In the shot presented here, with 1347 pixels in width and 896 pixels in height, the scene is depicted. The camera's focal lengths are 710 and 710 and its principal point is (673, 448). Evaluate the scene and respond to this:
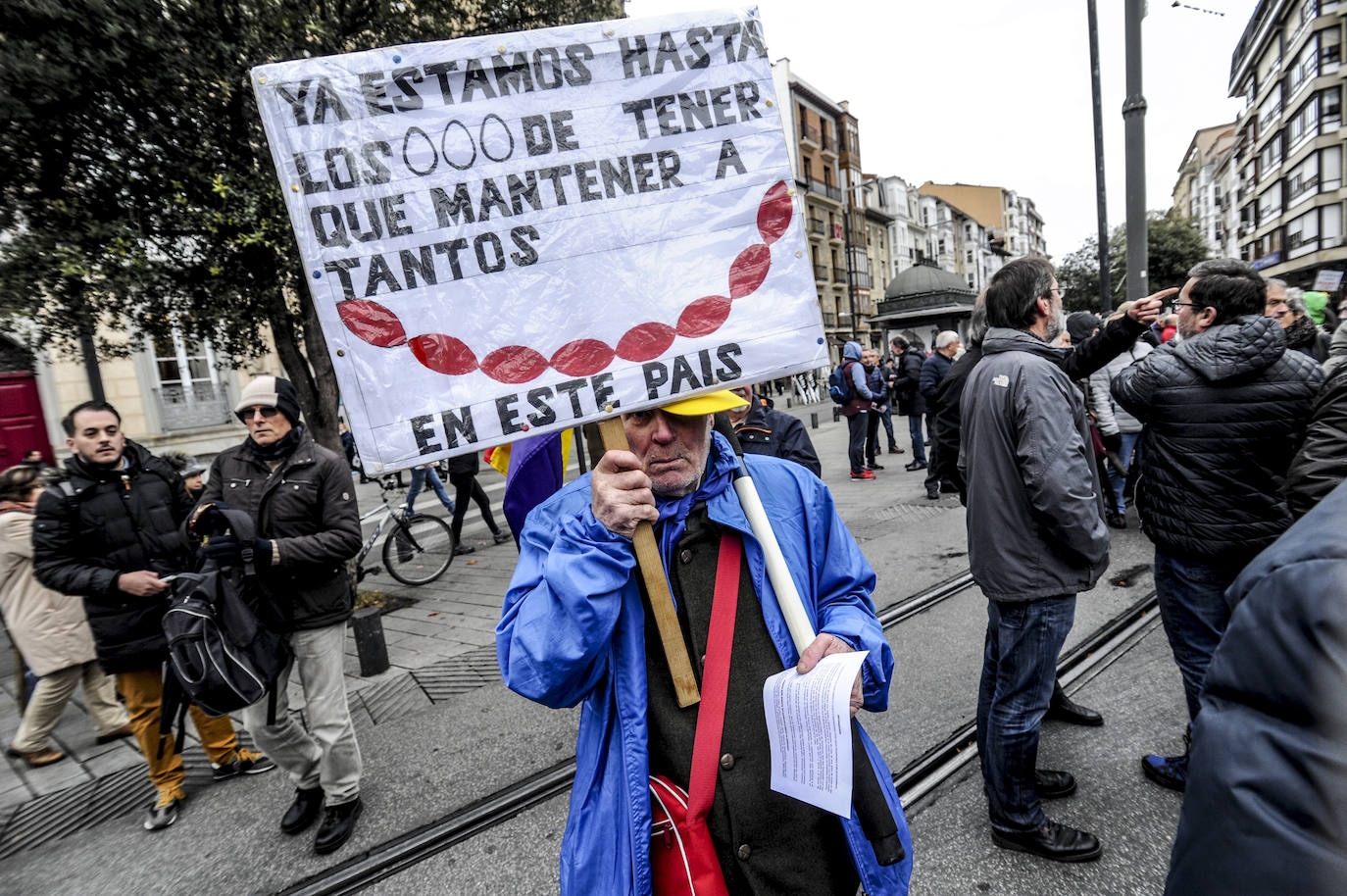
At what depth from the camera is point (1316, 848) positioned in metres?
0.62

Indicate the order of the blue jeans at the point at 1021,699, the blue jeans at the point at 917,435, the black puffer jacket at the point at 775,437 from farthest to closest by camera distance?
1. the blue jeans at the point at 917,435
2. the black puffer jacket at the point at 775,437
3. the blue jeans at the point at 1021,699

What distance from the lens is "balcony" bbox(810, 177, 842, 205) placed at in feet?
157

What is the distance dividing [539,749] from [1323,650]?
12.2ft

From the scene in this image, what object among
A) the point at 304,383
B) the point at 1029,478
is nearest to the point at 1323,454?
the point at 1029,478

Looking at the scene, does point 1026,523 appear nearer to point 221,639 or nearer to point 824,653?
point 824,653

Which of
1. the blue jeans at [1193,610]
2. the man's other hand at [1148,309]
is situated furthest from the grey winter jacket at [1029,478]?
the blue jeans at [1193,610]

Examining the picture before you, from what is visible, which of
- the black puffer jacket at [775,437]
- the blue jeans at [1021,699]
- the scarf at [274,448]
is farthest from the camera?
the black puffer jacket at [775,437]

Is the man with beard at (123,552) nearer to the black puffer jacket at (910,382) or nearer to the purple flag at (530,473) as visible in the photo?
the purple flag at (530,473)

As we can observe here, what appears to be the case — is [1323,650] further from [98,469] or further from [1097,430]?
[1097,430]

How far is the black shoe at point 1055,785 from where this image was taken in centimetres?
300

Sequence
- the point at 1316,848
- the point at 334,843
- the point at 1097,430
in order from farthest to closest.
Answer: the point at 1097,430 < the point at 334,843 < the point at 1316,848

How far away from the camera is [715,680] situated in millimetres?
1565

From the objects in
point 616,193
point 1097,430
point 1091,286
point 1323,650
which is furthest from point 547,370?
point 1091,286

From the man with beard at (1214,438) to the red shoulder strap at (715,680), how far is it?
2067mm
